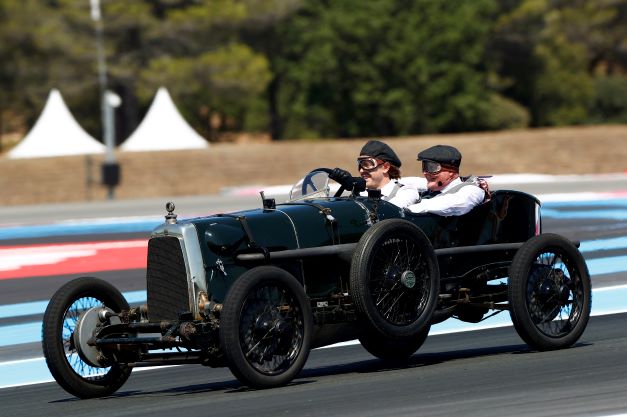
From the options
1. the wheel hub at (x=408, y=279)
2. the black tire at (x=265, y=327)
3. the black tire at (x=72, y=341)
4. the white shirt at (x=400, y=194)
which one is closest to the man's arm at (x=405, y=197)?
the white shirt at (x=400, y=194)

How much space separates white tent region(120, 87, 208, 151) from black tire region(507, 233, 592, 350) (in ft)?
108

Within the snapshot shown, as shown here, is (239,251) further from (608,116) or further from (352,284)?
(608,116)

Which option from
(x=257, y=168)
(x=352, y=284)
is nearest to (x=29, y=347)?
(x=352, y=284)

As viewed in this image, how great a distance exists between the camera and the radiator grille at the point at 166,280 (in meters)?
7.56

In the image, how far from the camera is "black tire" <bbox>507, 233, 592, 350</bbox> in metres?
8.40

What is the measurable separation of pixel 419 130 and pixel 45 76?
17978 millimetres

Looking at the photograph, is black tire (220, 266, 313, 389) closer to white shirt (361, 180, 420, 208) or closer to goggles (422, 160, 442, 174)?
white shirt (361, 180, 420, 208)

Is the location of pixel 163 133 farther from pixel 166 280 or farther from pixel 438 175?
pixel 166 280

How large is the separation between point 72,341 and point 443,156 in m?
2.96

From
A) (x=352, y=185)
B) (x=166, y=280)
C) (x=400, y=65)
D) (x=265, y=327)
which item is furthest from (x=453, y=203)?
(x=400, y=65)

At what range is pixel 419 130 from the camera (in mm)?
61938

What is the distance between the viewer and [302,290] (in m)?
7.48

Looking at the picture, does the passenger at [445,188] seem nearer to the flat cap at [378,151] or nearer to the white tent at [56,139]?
the flat cap at [378,151]

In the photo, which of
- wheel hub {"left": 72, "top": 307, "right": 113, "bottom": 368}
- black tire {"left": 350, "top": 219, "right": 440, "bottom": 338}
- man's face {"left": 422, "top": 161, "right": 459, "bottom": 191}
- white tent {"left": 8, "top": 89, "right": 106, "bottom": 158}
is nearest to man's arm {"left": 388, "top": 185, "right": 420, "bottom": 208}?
man's face {"left": 422, "top": 161, "right": 459, "bottom": 191}
